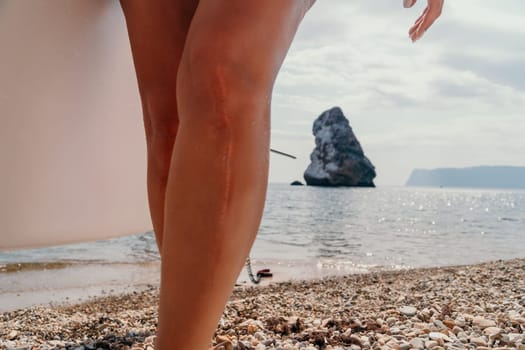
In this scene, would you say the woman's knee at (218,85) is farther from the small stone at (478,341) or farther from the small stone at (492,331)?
the small stone at (492,331)

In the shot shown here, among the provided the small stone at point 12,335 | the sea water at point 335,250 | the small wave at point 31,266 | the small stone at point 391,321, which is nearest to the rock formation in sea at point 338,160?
the sea water at point 335,250

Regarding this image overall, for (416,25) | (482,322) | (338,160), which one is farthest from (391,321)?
(338,160)

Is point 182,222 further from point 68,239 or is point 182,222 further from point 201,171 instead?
point 68,239

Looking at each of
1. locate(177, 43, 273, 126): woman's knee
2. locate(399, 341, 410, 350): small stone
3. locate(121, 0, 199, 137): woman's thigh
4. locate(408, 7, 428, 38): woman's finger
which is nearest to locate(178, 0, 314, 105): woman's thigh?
locate(177, 43, 273, 126): woman's knee

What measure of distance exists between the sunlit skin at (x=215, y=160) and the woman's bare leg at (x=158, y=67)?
27 cm

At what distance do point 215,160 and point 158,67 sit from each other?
0.43m

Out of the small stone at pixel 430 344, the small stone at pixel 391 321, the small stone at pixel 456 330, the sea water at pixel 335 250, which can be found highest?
the small stone at pixel 430 344

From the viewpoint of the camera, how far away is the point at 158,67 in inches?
40.3

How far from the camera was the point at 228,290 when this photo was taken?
712mm

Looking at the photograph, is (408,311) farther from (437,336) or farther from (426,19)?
(426,19)

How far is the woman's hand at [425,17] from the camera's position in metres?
1.37

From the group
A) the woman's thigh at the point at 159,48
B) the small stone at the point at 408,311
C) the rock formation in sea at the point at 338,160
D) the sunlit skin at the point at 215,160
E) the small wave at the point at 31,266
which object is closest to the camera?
the sunlit skin at the point at 215,160

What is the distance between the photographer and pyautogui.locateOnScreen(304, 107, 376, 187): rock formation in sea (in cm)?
5353

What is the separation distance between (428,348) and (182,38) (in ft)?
3.88
